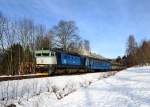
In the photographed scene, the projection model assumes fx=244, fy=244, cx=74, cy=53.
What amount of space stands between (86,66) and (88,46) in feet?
220

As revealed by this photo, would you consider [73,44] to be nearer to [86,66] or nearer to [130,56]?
[86,66]

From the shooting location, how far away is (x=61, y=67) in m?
30.4

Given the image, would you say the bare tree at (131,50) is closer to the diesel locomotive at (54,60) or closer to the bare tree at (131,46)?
the bare tree at (131,46)

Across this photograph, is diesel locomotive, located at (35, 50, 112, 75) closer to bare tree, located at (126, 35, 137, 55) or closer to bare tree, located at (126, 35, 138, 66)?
bare tree, located at (126, 35, 138, 66)

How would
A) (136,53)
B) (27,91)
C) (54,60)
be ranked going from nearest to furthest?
(27,91), (54,60), (136,53)

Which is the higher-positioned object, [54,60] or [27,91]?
[54,60]

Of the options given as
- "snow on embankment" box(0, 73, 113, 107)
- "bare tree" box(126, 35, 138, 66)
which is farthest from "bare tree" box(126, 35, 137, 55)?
"snow on embankment" box(0, 73, 113, 107)

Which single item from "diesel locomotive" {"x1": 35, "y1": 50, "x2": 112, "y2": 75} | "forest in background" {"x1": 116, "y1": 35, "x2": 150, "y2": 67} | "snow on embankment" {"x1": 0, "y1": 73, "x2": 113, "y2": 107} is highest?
"forest in background" {"x1": 116, "y1": 35, "x2": 150, "y2": 67}

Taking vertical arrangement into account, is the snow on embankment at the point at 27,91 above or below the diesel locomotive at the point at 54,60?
below

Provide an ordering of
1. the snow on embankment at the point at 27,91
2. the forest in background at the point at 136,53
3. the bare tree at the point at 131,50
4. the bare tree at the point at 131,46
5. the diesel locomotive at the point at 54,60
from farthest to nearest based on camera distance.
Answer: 1. the bare tree at the point at 131,46
2. the bare tree at the point at 131,50
3. the forest in background at the point at 136,53
4. the diesel locomotive at the point at 54,60
5. the snow on embankment at the point at 27,91

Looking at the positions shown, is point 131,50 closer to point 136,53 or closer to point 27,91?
point 136,53

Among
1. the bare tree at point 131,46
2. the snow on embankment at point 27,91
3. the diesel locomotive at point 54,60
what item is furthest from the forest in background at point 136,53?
the snow on embankment at point 27,91

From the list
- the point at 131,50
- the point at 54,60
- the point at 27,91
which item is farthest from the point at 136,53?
the point at 27,91

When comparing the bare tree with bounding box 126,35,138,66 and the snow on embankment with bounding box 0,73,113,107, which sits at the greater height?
the bare tree with bounding box 126,35,138,66
